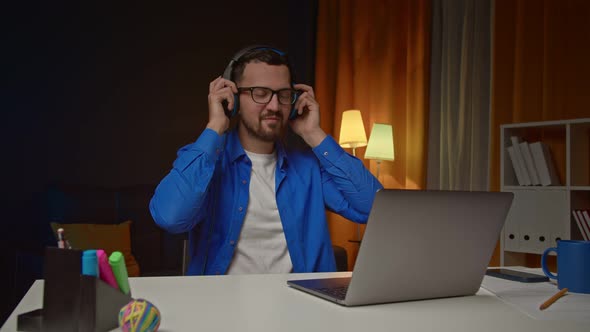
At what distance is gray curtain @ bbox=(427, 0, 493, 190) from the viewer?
3.47 m

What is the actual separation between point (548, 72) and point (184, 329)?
2867mm

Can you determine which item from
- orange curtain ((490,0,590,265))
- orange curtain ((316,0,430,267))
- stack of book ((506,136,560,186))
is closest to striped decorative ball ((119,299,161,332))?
stack of book ((506,136,560,186))

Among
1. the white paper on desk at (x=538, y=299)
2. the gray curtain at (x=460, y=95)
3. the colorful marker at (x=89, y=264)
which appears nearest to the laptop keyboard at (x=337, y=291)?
the white paper on desk at (x=538, y=299)

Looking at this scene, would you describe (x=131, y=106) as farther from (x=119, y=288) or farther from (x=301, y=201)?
(x=119, y=288)

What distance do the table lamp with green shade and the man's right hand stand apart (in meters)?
2.08

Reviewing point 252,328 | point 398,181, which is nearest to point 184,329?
point 252,328

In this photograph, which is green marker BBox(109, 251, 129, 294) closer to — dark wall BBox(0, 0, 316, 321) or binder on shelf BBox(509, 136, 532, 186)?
dark wall BBox(0, 0, 316, 321)

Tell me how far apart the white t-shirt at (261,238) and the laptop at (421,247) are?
0.57 metres

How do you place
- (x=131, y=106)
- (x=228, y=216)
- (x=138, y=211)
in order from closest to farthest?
(x=228, y=216), (x=138, y=211), (x=131, y=106)

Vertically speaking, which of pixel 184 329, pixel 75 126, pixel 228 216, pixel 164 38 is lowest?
pixel 184 329

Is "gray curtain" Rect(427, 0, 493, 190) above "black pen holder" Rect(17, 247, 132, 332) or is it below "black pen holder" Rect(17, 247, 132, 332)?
above

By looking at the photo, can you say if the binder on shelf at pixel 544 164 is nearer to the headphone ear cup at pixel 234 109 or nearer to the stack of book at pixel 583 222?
the stack of book at pixel 583 222

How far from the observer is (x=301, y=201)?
5.77 ft

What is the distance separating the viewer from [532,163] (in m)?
2.94
